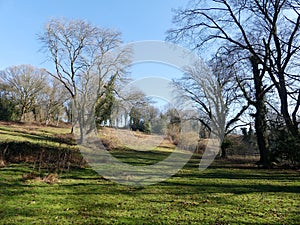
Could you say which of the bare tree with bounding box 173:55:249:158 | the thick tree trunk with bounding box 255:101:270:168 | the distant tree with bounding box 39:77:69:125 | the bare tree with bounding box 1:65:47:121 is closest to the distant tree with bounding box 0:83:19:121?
the bare tree with bounding box 1:65:47:121

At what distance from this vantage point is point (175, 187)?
739cm

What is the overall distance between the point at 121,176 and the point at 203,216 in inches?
179

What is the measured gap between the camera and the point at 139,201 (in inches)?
223

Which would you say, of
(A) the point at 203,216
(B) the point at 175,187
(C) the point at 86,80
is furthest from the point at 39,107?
(A) the point at 203,216

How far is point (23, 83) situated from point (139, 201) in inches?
1414

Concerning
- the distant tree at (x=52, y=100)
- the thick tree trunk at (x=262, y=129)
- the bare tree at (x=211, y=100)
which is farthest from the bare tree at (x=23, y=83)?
the thick tree trunk at (x=262, y=129)

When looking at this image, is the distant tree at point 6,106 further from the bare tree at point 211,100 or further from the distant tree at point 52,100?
the bare tree at point 211,100

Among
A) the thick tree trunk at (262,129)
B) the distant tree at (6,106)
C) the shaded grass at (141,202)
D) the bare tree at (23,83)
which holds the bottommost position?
the shaded grass at (141,202)

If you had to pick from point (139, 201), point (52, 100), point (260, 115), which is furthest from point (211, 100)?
point (52, 100)

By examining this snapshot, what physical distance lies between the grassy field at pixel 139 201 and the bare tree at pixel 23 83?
31.4 metres

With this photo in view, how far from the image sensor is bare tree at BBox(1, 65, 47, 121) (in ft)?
114

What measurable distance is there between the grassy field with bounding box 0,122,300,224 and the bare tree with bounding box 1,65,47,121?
3144 cm

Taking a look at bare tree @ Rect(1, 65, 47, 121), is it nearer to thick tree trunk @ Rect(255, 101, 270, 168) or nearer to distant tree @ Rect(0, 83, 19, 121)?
distant tree @ Rect(0, 83, 19, 121)

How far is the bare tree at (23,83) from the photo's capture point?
114 ft
